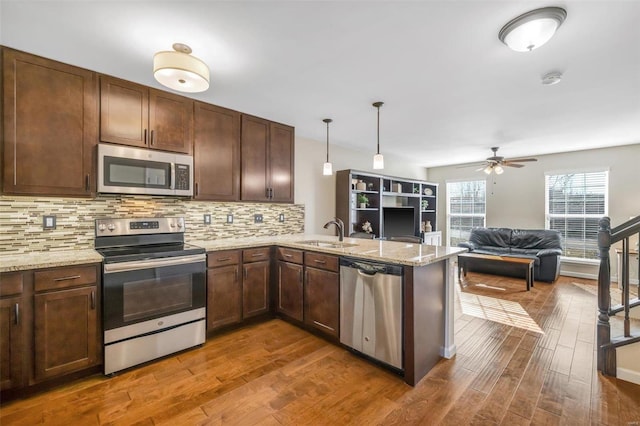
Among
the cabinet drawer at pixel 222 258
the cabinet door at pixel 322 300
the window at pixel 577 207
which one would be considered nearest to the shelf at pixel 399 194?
the window at pixel 577 207

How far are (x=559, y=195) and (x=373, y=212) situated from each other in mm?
3925

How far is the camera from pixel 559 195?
589 centimetres

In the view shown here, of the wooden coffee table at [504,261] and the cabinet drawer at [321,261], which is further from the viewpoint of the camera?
the wooden coffee table at [504,261]

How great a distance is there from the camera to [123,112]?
2592mm

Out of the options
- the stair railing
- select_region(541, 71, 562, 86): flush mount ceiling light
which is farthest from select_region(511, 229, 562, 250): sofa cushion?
select_region(541, 71, 562, 86): flush mount ceiling light

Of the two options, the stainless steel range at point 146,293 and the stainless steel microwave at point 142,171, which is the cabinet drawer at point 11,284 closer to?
the stainless steel range at point 146,293

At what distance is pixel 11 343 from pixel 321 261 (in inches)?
89.2

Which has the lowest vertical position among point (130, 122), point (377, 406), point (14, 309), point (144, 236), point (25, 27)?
point (377, 406)

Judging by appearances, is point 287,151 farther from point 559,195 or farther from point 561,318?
point 559,195

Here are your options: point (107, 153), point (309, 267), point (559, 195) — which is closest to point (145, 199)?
point (107, 153)

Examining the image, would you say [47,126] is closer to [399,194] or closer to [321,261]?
[321,261]

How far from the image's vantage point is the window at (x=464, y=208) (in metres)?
7.05

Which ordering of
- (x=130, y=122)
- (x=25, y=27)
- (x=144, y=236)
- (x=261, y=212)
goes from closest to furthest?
(x=25, y=27) → (x=130, y=122) → (x=144, y=236) → (x=261, y=212)

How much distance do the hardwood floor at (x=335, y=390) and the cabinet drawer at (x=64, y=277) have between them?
0.75 meters
